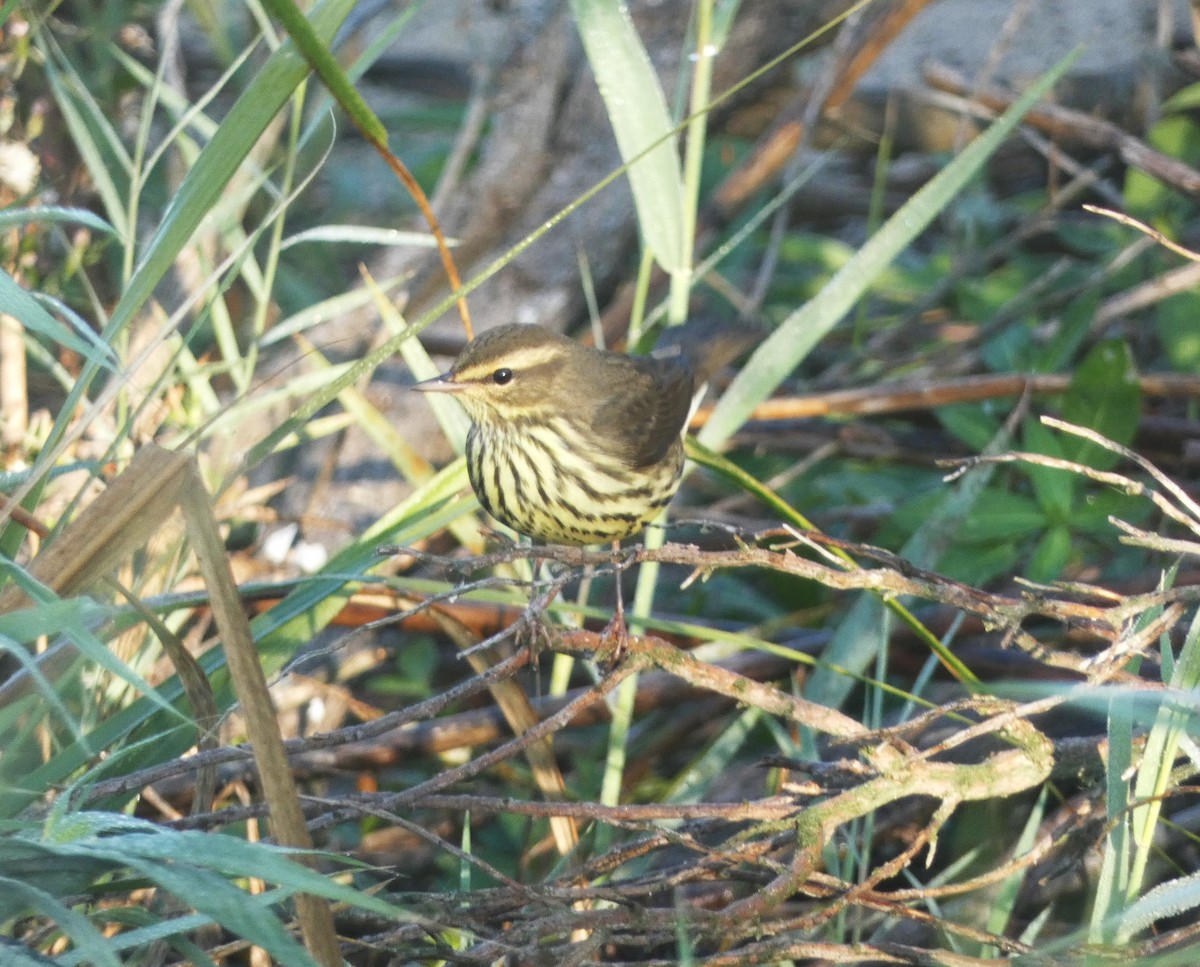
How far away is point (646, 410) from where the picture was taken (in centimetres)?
272

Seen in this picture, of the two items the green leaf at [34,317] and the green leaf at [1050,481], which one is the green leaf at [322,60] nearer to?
the green leaf at [34,317]

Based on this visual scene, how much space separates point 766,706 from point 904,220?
924 millimetres

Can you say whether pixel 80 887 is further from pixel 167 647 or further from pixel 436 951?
pixel 436 951

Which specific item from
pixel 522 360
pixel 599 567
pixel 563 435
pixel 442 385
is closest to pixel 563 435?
pixel 563 435

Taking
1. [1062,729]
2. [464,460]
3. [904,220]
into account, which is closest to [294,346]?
[464,460]

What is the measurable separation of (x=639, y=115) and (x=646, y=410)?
61cm

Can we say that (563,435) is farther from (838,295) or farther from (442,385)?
(838,295)

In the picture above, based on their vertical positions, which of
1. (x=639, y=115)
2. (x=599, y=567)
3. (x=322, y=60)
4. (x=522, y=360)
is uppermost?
(x=322, y=60)

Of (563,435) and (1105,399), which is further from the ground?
(563,435)

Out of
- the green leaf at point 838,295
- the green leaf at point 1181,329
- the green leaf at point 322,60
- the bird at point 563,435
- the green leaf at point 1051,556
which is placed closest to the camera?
the green leaf at point 322,60

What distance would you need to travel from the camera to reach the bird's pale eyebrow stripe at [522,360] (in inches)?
101

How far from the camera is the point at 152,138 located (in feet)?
15.5

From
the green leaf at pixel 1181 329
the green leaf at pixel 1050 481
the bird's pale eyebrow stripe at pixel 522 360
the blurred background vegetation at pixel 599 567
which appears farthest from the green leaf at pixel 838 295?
the green leaf at pixel 1181 329

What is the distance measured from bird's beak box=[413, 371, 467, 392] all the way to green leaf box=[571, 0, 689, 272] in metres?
0.42
